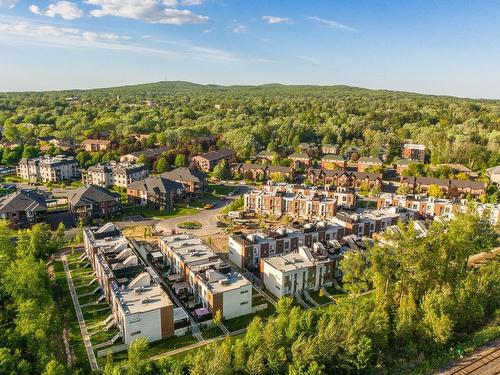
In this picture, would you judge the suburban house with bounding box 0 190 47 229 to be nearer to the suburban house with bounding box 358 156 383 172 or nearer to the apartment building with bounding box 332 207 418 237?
the apartment building with bounding box 332 207 418 237

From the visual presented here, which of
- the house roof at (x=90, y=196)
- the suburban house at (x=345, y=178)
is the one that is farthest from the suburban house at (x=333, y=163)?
the house roof at (x=90, y=196)

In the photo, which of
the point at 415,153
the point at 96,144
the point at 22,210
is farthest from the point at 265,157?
the point at 22,210

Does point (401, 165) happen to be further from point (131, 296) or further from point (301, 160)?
point (131, 296)

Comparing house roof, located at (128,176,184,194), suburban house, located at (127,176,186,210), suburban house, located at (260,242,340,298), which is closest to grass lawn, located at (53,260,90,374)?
suburban house, located at (260,242,340,298)

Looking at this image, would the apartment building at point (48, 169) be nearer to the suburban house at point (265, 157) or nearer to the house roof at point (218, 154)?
the house roof at point (218, 154)

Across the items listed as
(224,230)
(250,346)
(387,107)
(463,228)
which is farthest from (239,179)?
(387,107)
